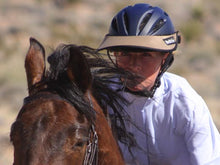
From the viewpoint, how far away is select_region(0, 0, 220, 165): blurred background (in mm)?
23364

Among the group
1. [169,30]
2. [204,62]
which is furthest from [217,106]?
[169,30]

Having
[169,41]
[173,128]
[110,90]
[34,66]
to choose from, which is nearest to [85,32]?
[169,41]

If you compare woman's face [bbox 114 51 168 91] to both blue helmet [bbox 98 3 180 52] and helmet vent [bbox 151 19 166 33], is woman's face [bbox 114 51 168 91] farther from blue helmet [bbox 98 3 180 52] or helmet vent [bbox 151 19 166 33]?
helmet vent [bbox 151 19 166 33]

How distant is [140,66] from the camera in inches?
170

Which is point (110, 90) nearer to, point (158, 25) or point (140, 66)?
point (140, 66)

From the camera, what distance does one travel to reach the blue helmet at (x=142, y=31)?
433 cm

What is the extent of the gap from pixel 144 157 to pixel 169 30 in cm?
100

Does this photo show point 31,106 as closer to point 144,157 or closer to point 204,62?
point 144,157

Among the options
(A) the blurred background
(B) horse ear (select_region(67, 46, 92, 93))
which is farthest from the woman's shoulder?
(A) the blurred background

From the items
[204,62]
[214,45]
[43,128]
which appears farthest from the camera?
[214,45]

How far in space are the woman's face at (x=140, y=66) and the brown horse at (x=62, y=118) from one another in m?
0.28

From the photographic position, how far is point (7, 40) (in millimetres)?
34000

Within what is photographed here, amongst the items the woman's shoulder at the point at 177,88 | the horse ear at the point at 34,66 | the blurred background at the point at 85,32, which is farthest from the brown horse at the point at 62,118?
the blurred background at the point at 85,32

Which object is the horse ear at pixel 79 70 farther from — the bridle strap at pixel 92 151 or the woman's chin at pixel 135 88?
the woman's chin at pixel 135 88
